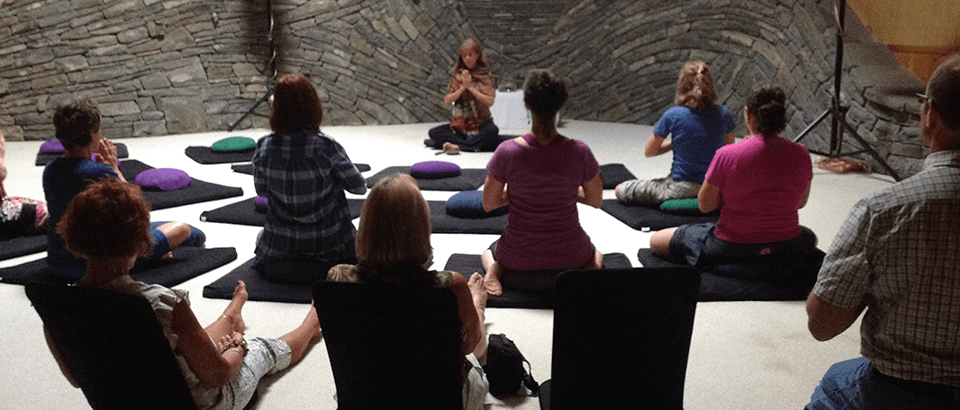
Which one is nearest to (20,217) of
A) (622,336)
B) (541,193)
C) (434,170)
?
(434,170)

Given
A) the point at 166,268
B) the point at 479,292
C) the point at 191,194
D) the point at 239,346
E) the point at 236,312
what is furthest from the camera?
the point at 191,194

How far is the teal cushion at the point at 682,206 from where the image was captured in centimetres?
410

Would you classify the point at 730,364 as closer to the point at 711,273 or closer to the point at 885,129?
the point at 711,273

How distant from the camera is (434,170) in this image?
205 inches

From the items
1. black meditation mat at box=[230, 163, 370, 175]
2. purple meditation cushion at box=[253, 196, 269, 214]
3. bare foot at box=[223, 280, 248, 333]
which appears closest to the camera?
bare foot at box=[223, 280, 248, 333]

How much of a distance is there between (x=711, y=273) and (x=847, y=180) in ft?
7.81

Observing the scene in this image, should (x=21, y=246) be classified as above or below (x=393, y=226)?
below

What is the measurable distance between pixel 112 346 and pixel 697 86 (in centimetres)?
317

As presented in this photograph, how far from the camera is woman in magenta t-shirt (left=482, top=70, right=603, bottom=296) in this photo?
286cm

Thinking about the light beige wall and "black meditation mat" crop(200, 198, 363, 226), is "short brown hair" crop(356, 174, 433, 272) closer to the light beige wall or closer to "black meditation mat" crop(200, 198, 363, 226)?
"black meditation mat" crop(200, 198, 363, 226)

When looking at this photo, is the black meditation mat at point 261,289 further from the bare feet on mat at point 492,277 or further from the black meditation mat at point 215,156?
the black meditation mat at point 215,156

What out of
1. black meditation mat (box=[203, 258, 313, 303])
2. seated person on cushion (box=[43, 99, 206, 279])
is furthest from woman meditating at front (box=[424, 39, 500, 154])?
seated person on cushion (box=[43, 99, 206, 279])

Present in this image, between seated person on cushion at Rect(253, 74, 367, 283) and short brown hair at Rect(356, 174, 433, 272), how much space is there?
4.39ft

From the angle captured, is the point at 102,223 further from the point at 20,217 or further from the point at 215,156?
the point at 215,156
